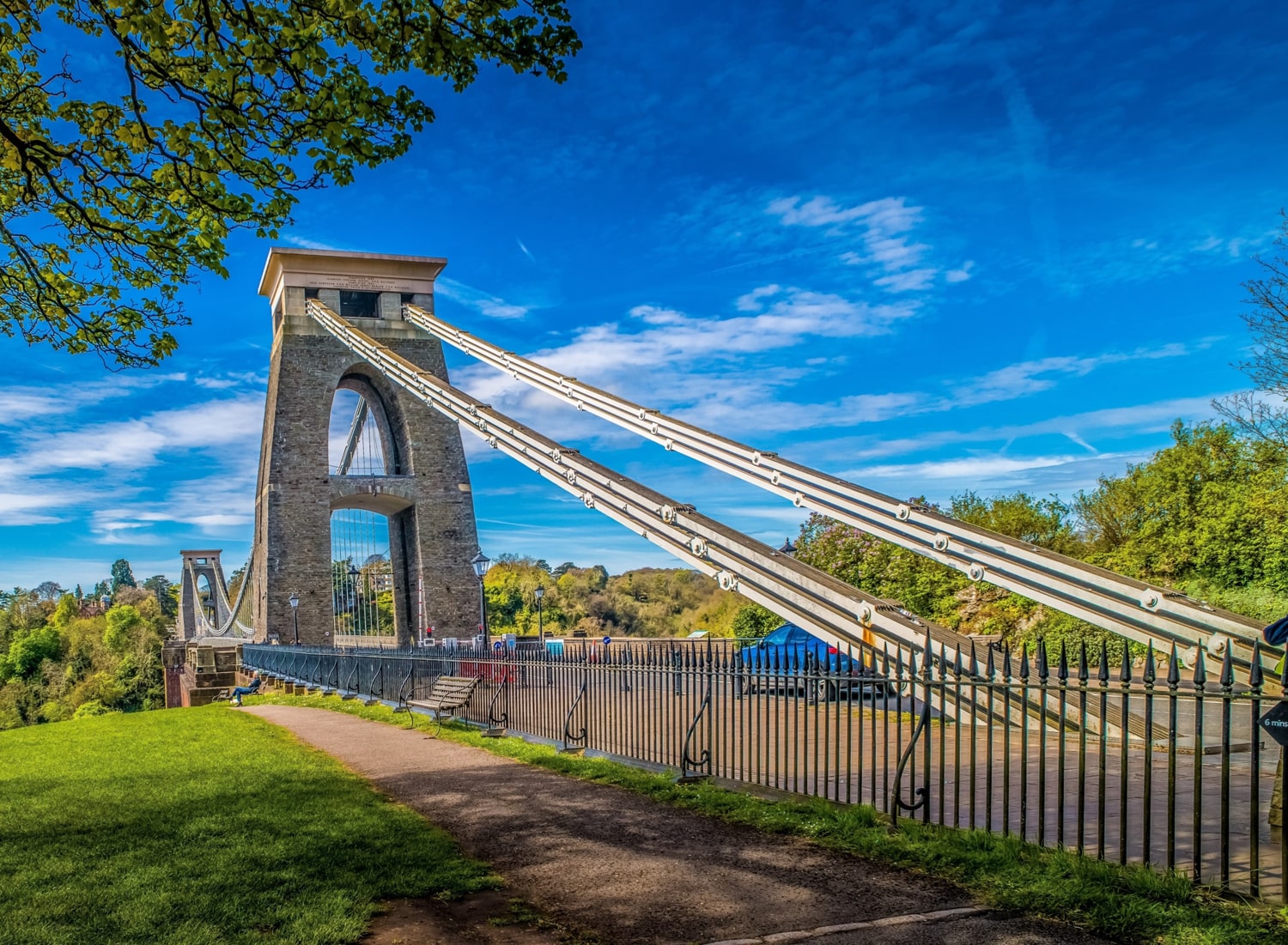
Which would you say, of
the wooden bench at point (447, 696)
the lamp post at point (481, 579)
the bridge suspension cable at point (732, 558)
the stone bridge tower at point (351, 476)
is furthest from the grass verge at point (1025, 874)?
the stone bridge tower at point (351, 476)

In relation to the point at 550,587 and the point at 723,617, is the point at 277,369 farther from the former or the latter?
the point at 550,587

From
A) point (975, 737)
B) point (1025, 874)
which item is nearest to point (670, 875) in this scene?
point (1025, 874)

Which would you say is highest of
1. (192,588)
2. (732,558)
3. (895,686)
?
(732,558)

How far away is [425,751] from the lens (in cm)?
1052

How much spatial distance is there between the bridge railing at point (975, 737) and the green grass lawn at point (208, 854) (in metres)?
2.33

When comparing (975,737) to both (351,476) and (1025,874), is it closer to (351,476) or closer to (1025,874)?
(1025,874)

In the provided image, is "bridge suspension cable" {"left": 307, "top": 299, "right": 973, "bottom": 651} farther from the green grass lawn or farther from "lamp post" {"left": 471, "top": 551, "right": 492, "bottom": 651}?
"lamp post" {"left": 471, "top": 551, "right": 492, "bottom": 651}

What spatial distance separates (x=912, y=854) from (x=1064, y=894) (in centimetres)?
102

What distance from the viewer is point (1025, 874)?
4.75 metres

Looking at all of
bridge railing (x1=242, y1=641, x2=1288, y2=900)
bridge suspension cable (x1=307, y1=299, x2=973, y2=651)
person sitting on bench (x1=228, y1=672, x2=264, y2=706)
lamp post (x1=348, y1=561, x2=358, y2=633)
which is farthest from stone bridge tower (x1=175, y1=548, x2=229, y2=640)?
bridge railing (x1=242, y1=641, x2=1288, y2=900)

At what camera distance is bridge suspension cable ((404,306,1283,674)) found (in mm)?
7113

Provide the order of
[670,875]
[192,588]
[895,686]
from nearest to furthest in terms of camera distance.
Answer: [670,875] < [895,686] < [192,588]

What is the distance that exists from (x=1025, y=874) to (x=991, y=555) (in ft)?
16.3

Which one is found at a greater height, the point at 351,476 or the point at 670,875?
the point at 351,476
